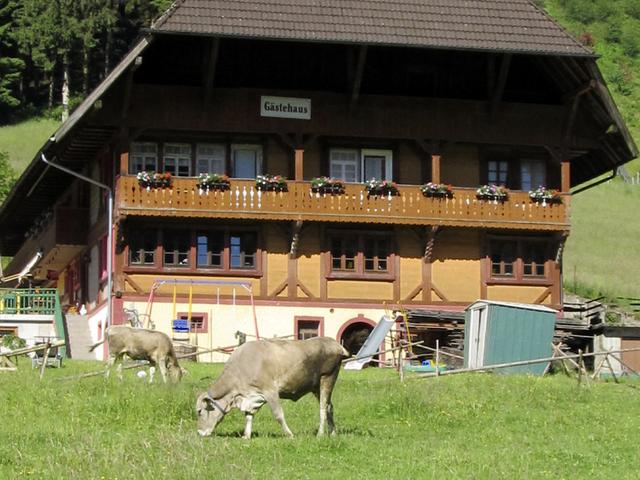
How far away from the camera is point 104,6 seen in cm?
11256

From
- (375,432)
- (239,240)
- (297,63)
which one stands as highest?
(297,63)

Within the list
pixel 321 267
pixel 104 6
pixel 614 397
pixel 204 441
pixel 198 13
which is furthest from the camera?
pixel 104 6

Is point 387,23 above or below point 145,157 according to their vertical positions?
above

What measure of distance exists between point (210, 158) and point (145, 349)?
14.9 m

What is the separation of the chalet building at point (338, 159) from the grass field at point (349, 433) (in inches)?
486

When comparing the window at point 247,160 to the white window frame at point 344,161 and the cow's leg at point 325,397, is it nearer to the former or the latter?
the white window frame at point 344,161

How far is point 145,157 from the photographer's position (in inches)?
1871

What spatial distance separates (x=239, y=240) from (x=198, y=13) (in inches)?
262

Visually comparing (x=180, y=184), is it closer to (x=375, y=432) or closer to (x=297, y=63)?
(x=297, y=63)

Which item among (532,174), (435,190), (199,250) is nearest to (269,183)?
(199,250)

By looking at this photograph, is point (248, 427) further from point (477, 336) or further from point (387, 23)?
point (387, 23)

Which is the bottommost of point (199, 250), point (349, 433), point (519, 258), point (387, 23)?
point (349, 433)

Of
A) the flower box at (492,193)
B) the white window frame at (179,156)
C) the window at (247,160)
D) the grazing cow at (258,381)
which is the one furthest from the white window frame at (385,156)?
the grazing cow at (258,381)

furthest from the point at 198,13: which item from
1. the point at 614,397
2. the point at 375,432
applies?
the point at 375,432
